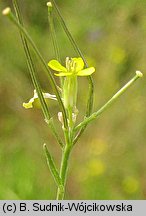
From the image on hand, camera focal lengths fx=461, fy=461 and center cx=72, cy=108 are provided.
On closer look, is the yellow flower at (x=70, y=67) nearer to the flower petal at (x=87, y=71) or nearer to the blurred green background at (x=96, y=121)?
A: the flower petal at (x=87, y=71)

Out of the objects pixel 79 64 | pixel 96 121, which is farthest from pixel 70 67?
pixel 96 121

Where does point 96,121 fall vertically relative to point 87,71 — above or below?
below

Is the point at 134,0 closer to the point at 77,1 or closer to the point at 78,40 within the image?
the point at 77,1

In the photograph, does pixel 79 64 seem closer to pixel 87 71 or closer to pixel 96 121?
pixel 87 71

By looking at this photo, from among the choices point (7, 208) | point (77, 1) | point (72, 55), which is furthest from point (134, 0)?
point (7, 208)

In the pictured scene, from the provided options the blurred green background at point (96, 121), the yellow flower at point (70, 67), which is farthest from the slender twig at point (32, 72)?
the blurred green background at point (96, 121)

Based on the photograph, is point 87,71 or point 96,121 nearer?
point 87,71

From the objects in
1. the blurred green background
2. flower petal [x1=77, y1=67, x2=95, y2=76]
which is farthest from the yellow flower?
the blurred green background

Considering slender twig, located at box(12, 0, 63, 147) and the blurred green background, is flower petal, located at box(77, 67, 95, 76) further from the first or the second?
the blurred green background
